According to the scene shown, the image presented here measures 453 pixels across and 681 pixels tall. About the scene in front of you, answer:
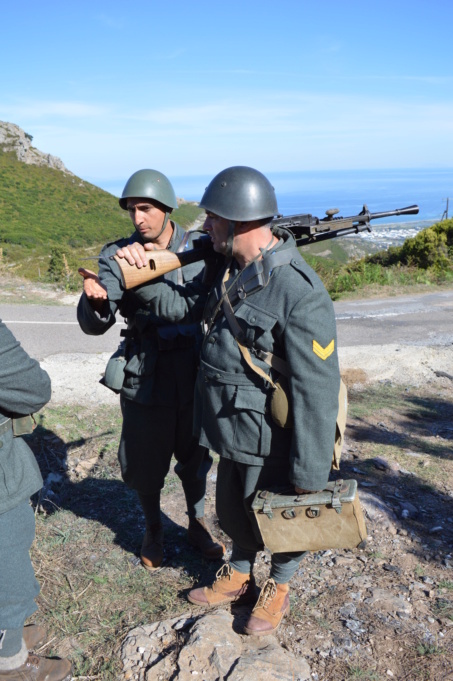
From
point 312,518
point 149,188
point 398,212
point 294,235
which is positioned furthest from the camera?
point 398,212

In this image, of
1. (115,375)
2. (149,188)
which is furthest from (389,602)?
(149,188)

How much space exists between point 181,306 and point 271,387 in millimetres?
675

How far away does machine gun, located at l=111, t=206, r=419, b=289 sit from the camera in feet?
8.80

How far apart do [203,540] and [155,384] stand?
1.05 metres

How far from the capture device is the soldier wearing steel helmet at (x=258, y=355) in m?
2.39

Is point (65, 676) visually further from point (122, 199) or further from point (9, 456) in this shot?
point (122, 199)

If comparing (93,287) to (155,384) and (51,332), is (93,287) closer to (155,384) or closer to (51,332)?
(155,384)

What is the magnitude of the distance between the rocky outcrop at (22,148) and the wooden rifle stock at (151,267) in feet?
239

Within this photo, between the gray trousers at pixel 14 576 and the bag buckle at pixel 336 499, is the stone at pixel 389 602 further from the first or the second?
the gray trousers at pixel 14 576

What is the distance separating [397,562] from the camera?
11.4 ft

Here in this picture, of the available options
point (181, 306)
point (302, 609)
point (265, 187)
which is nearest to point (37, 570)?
point (302, 609)

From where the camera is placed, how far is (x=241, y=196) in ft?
8.09

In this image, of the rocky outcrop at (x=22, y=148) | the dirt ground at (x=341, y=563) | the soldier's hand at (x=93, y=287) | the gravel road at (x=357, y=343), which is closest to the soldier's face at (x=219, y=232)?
the soldier's hand at (x=93, y=287)

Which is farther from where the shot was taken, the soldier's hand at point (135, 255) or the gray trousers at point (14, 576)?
the soldier's hand at point (135, 255)
